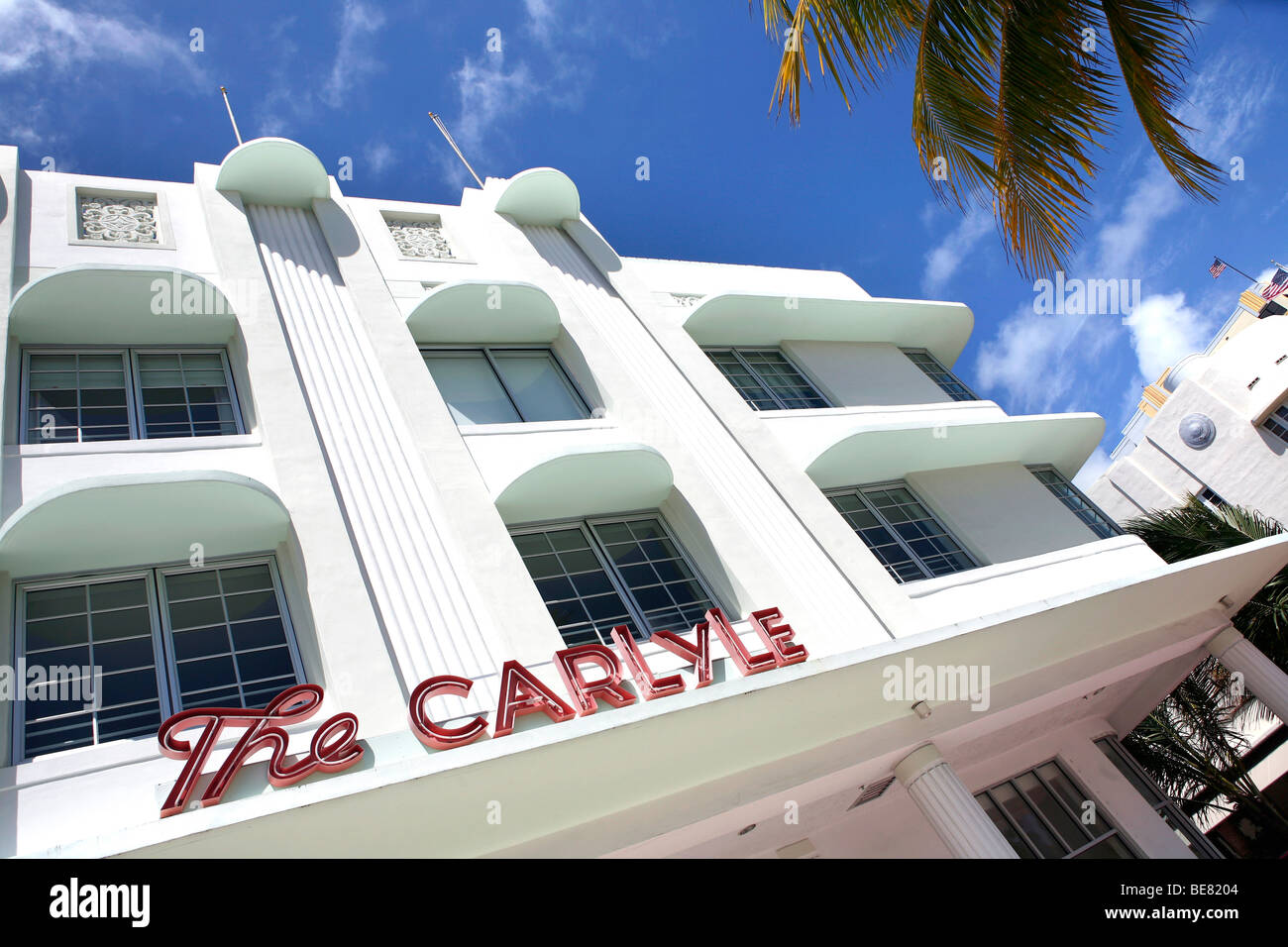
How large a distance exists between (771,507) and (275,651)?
235 inches

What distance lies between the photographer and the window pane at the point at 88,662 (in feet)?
21.2

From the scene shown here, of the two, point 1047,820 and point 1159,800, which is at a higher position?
point 1047,820

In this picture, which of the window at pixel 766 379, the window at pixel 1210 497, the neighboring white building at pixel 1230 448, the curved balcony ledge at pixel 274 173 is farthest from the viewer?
the window at pixel 1210 497

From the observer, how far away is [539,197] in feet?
45.1

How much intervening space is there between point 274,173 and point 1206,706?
17.8 m

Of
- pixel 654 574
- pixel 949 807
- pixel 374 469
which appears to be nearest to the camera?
pixel 949 807

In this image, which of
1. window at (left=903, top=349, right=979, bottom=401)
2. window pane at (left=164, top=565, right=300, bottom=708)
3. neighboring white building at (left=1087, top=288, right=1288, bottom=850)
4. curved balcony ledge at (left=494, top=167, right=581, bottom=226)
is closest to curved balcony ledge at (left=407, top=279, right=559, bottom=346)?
curved balcony ledge at (left=494, top=167, right=581, bottom=226)

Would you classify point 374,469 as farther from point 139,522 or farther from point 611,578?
point 611,578

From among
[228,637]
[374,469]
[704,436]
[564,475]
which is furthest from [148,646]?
[704,436]

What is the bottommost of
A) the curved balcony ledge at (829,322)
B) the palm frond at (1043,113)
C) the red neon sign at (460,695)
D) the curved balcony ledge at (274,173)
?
the red neon sign at (460,695)

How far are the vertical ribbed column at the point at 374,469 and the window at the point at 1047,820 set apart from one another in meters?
7.90

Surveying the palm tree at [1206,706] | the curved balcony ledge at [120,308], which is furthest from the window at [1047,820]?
the curved balcony ledge at [120,308]

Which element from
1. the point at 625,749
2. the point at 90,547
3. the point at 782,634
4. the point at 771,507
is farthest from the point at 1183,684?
the point at 90,547

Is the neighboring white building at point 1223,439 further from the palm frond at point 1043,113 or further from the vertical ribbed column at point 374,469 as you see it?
the vertical ribbed column at point 374,469
